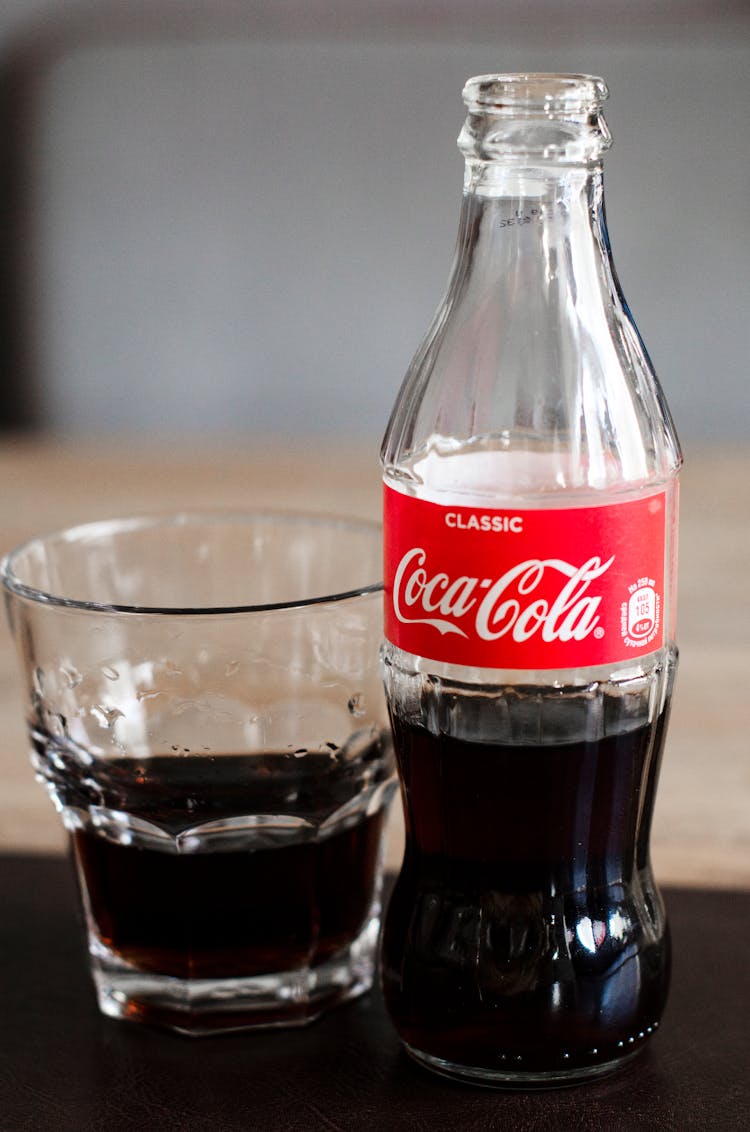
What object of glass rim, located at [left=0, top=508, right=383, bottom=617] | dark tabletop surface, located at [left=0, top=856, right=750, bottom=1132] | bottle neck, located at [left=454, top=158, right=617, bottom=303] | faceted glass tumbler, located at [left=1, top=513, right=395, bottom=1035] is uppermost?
bottle neck, located at [left=454, top=158, right=617, bottom=303]

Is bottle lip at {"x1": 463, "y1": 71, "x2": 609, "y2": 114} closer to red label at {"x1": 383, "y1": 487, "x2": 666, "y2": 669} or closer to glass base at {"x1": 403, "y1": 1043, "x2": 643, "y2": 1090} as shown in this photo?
red label at {"x1": 383, "y1": 487, "x2": 666, "y2": 669}

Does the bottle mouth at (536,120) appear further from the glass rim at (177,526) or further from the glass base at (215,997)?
the glass base at (215,997)

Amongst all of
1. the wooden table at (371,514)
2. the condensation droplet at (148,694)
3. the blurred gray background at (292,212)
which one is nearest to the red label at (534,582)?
the condensation droplet at (148,694)

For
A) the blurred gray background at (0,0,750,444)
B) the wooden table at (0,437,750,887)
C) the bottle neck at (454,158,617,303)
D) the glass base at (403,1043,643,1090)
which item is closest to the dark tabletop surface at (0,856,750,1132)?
the glass base at (403,1043,643,1090)

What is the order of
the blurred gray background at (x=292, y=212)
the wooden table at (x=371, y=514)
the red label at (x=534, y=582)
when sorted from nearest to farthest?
the red label at (x=534, y=582)
the wooden table at (x=371, y=514)
the blurred gray background at (x=292, y=212)

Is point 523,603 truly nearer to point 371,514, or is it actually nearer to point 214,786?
point 214,786

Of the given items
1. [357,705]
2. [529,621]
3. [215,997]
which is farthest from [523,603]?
[215,997]
